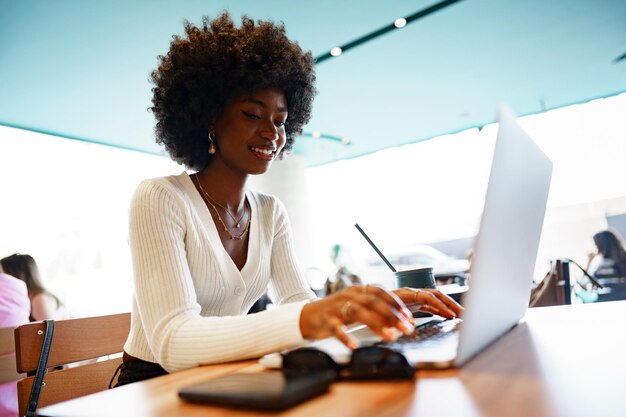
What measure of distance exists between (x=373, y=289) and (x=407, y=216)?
607 cm

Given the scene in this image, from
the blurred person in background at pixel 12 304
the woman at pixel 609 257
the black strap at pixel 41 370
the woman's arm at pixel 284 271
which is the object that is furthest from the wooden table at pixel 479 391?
the woman at pixel 609 257

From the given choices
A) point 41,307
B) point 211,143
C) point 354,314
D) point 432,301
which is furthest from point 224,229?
point 41,307

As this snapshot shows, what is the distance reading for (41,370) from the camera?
91cm

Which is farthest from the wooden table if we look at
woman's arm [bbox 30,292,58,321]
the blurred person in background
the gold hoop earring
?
woman's arm [bbox 30,292,58,321]

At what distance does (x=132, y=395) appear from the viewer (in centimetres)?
49

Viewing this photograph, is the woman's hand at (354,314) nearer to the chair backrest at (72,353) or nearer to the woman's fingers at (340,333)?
the woman's fingers at (340,333)

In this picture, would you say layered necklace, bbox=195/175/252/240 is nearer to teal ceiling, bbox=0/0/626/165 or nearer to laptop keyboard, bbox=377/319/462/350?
laptop keyboard, bbox=377/319/462/350

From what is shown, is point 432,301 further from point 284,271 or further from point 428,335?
point 284,271

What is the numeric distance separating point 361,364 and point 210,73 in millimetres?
987

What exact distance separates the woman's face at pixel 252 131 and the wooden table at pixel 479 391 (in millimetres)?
666

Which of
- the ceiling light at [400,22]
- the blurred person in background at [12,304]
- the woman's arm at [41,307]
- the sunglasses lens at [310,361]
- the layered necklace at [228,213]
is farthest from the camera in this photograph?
the ceiling light at [400,22]

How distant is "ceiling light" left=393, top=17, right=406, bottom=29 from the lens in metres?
3.49

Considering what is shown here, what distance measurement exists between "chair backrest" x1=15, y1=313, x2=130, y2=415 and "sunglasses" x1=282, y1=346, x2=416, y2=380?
0.69m

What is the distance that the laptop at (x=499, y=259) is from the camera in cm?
45
